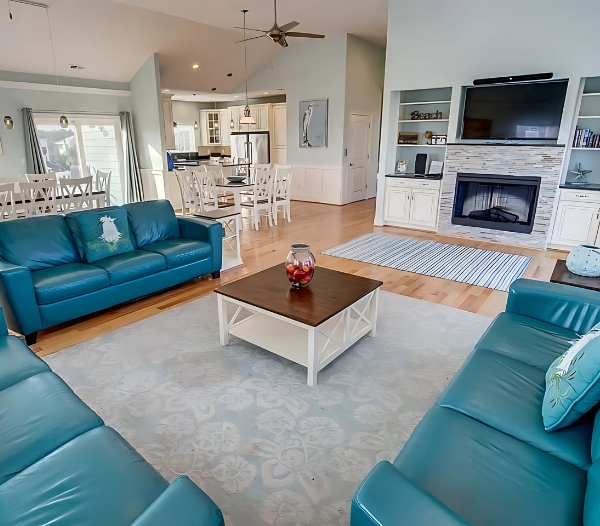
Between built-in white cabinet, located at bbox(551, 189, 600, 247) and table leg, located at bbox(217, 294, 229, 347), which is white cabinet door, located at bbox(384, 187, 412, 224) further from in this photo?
table leg, located at bbox(217, 294, 229, 347)

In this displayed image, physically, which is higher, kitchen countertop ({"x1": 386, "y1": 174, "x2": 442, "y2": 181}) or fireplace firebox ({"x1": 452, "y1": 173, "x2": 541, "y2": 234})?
kitchen countertop ({"x1": 386, "y1": 174, "x2": 442, "y2": 181})

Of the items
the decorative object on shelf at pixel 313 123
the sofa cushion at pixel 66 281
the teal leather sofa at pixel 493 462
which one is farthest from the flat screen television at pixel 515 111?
the sofa cushion at pixel 66 281

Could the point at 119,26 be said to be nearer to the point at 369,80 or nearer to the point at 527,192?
the point at 369,80

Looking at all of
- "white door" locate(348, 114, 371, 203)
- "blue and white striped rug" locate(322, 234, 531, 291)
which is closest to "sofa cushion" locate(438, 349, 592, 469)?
"blue and white striped rug" locate(322, 234, 531, 291)

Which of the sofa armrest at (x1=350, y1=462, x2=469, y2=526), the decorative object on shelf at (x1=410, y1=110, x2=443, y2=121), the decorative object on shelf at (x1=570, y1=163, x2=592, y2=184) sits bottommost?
the sofa armrest at (x1=350, y1=462, x2=469, y2=526)

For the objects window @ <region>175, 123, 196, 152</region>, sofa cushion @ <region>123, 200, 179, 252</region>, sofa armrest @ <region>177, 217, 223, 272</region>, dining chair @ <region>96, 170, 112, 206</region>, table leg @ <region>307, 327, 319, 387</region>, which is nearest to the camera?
table leg @ <region>307, 327, 319, 387</region>

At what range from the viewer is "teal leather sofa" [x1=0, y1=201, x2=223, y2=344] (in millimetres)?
2930

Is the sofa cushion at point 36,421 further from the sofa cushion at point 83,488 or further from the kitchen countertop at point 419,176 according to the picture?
the kitchen countertop at point 419,176

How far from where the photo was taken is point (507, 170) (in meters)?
5.61

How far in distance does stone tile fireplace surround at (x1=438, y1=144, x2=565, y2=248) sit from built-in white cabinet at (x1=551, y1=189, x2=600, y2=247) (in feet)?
0.41

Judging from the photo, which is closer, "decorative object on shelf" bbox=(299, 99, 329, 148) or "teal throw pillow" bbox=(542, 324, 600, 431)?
"teal throw pillow" bbox=(542, 324, 600, 431)

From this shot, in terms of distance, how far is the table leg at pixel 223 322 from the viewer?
289cm

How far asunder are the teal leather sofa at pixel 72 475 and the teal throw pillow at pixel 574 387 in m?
1.18

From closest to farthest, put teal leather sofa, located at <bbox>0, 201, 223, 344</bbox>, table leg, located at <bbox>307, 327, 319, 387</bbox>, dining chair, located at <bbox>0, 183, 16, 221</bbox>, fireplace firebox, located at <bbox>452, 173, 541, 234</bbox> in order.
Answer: table leg, located at <bbox>307, 327, 319, 387</bbox>, teal leather sofa, located at <bbox>0, 201, 223, 344</bbox>, dining chair, located at <bbox>0, 183, 16, 221</bbox>, fireplace firebox, located at <bbox>452, 173, 541, 234</bbox>
